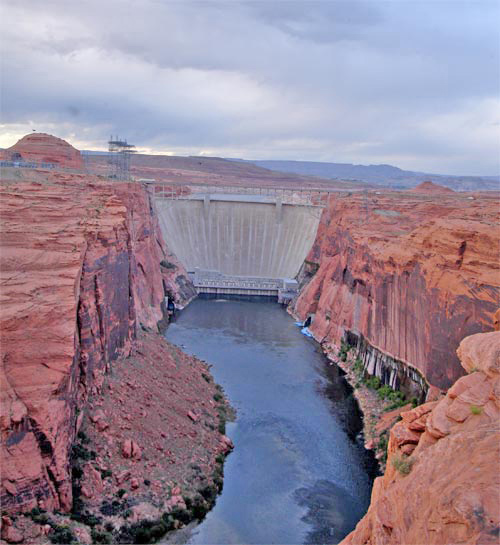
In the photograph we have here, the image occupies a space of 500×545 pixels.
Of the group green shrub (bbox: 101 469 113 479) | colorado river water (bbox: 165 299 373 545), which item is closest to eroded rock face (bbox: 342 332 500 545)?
colorado river water (bbox: 165 299 373 545)

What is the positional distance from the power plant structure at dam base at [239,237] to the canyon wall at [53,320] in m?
33.7

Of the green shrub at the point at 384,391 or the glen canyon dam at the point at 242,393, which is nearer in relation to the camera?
the glen canyon dam at the point at 242,393

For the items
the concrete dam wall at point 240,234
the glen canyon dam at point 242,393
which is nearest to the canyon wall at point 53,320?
the glen canyon dam at point 242,393

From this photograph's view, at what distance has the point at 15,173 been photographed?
44188 millimetres

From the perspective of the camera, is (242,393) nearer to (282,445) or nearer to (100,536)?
(282,445)

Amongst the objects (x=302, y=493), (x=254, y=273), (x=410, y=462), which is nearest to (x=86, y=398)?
(x=302, y=493)

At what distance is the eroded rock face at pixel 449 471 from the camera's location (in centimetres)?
852

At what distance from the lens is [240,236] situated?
74.2 metres

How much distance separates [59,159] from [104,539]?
50481 mm

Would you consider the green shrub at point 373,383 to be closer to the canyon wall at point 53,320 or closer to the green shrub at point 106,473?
the canyon wall at point 53,320

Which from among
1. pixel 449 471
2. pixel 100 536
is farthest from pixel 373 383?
pixel 449 471

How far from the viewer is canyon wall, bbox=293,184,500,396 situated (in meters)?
26.5

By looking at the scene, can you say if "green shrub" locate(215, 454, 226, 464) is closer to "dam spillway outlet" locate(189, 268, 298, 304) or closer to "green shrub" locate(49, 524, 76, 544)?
"green shrub" locate(49, 524, 76, 544)

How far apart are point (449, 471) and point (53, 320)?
14.7m
